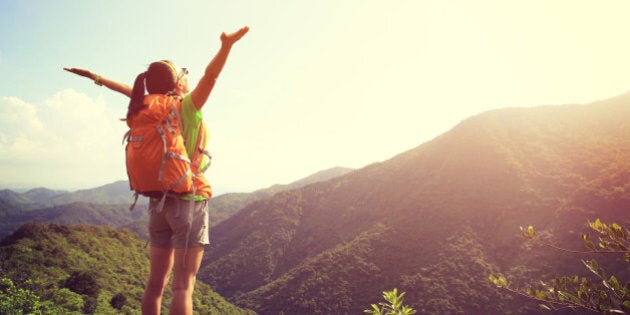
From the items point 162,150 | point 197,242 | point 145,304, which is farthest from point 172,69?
point 145,304

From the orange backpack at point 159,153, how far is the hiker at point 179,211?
Result: 6 centimetres

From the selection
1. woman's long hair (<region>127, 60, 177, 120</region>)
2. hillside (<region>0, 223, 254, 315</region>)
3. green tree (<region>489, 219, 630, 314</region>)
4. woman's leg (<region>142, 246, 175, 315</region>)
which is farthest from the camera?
hillside (<region>0, 223, 254, 315</region>)

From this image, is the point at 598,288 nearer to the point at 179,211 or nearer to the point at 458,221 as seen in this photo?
the point at 179,211

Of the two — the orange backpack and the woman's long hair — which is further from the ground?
the woman's long hair

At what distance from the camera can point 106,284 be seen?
3831 cm

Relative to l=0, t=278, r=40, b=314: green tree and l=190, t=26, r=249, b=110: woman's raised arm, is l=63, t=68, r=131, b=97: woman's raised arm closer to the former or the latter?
l=190, t=26, r=249, b=110: woman's raised arm

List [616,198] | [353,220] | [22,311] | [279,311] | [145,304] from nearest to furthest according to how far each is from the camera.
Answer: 1. [145,304]
2. [22,311]
3. [616,198]
4. [279,311]
5. [353,220]

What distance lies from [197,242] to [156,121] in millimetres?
887

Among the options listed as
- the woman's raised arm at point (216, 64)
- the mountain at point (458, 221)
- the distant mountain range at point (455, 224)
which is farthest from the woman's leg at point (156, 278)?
the mountain at point (458, 221)

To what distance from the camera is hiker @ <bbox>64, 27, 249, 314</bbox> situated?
7.18 ft

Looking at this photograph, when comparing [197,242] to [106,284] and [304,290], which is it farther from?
[304,290]

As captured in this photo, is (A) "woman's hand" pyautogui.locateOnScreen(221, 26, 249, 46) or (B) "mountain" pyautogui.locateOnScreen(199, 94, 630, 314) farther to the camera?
(B) "mountain" pyautogui.locateOnScreen(199, 94, 630, 314)

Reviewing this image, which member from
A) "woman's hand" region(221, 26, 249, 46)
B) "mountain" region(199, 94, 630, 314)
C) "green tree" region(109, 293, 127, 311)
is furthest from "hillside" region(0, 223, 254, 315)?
"mountain" region(199, 94, 630, 314)

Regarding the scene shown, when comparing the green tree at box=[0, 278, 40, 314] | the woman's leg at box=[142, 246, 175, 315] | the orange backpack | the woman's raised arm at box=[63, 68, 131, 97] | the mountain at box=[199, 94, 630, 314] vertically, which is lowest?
the mountain at box=[199, 94, 630, 314]
